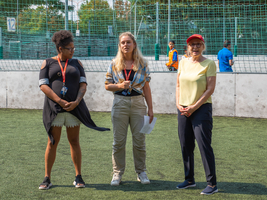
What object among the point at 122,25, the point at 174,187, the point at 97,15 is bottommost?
the point at 174,187

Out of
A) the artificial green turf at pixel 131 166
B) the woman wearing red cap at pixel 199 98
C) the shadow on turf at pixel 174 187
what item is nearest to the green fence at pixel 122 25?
the artificial green turf at pixel 131 166

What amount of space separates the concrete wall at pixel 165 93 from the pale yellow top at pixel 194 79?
528cm

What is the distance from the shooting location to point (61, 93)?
3.87 meters

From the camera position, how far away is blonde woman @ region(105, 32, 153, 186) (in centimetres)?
407

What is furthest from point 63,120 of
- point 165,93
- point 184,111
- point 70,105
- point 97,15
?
point 97,15

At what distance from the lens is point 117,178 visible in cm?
420

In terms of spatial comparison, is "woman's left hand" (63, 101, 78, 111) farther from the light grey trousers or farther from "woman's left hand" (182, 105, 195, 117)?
"woman's left hand" (182, 105, 195, 117)

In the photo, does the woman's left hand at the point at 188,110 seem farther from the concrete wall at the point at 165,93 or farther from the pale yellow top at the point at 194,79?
the concrete wall at the point at 165,93

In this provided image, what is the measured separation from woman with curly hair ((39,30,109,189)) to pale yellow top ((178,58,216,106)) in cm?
109

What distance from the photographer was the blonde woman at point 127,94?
4.07m

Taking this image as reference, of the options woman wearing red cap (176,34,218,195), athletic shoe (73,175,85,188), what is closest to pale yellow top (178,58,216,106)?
woman wearing red cap (176,34,218,195)

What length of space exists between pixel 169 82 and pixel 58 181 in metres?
5.58

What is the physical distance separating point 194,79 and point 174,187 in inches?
51.9

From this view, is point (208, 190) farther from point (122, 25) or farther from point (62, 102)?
point (122, 25)
